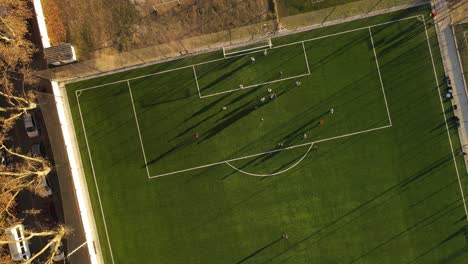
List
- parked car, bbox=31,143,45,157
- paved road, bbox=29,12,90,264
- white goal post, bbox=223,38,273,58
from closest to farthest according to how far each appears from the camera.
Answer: white goal post, bbox=223,38,273,58 → paved road, bbox=29,12,90,264 → parked car, bbox=31,143,45,157

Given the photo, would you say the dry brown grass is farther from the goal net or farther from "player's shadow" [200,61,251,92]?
"player's shadow" [200,61,251,92]

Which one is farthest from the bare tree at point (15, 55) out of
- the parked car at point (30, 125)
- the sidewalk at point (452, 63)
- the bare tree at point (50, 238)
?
the sidewalk at point (452, 63)

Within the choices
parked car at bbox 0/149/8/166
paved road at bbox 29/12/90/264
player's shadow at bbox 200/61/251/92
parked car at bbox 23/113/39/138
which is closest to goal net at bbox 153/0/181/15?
player's shadow at bbox 200/61/251/92

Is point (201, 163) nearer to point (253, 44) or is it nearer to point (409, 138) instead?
point (253, 44)

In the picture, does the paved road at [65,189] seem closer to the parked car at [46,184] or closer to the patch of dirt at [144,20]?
the parked car at [46,184]

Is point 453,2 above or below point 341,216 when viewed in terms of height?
above

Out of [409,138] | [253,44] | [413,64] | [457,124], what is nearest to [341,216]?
[409,138]
